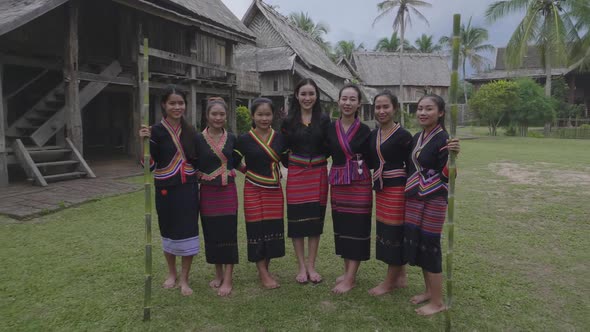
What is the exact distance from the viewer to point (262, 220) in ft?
11.0

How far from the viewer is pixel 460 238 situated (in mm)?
4797

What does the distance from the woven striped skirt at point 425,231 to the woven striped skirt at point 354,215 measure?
0.39m

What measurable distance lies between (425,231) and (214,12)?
11524 mm

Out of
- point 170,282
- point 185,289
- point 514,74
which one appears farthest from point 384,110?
point 514,74

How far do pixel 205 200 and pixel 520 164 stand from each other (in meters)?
Result: 11.0

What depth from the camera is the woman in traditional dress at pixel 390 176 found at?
3068 millimetres

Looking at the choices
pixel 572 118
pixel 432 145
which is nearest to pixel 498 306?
pixel 432 145

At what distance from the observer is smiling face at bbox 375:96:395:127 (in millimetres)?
3086

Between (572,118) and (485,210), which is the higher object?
(572,118)

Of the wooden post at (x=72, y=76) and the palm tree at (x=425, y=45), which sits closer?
the wooden post at (x=72, y=76)

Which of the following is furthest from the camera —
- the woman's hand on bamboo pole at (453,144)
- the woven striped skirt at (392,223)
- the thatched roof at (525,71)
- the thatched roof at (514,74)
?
the thatched roof at (525,71)

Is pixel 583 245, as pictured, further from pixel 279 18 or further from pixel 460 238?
pixel 279 18

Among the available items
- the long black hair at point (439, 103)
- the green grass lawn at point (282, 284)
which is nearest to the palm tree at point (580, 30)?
the green grass lawn at point (282, 284)

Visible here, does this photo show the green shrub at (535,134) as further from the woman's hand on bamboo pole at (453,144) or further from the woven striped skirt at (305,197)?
the woman's hand on bamboo pole at (453,144)
